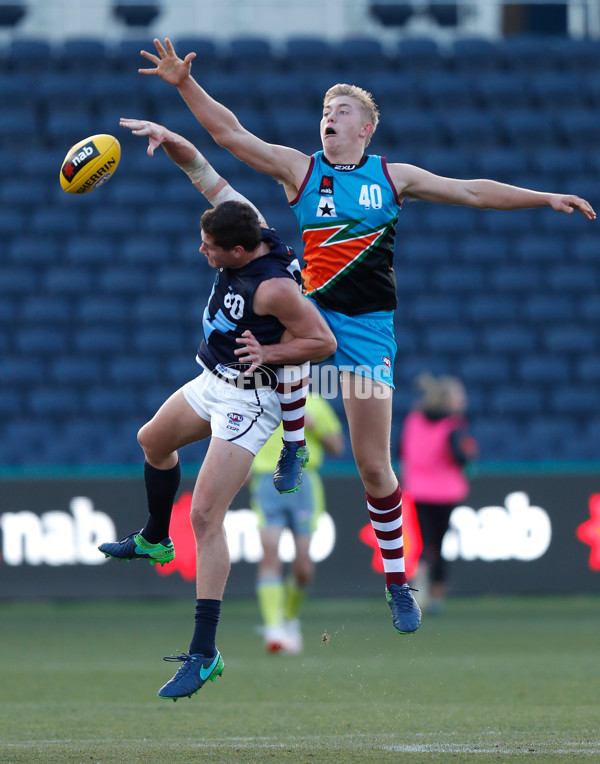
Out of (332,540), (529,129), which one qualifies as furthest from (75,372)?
(529,129)

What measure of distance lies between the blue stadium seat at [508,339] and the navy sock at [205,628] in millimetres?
9959

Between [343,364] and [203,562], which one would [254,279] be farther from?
[203,562]

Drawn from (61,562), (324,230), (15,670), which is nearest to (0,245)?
(61,562)

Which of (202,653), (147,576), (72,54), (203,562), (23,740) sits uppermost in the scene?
(72,54)

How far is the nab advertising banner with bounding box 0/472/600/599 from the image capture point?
1207cm

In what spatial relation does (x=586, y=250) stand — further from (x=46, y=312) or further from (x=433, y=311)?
(x=46, y=312)

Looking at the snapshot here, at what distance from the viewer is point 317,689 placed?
25.9ft

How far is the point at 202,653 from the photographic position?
5.77 m

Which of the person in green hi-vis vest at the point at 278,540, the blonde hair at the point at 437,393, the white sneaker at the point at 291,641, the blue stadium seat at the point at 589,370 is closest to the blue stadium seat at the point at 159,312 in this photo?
the blonde hair at the point at 437,393

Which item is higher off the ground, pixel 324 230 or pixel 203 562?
pixel 324 230

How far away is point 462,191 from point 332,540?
22.0 feet

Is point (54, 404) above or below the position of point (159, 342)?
below

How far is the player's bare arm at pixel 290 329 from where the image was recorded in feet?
18.7

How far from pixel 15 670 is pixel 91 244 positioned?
7.95 metres
